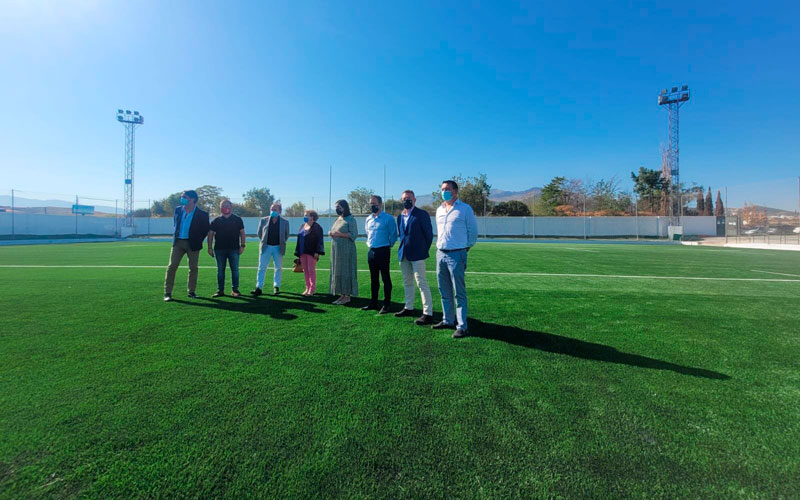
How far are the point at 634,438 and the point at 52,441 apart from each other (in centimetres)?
364

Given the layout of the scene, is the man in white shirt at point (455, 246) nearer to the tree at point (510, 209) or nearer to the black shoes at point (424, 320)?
the black shoes at point (424, 320)

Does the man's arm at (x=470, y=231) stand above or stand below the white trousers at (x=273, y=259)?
above

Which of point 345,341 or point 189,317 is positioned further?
point 189,317

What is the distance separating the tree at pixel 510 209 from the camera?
46.5 meters

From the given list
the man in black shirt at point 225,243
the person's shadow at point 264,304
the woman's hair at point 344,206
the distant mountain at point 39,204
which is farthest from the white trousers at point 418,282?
the distant mountain at point 39,204

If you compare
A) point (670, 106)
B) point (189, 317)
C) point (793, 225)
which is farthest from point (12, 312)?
point (670, 106)

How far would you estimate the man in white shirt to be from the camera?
163 inches

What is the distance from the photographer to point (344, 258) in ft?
19.5

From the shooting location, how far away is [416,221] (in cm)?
472

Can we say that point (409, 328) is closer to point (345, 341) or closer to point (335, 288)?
point (345, 341)

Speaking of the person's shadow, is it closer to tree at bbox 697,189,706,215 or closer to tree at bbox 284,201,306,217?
Answer: tree at bbox 284,201,306,217

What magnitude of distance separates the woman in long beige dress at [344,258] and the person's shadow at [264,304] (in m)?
0.49

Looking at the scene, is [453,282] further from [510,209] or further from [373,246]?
[510,209]

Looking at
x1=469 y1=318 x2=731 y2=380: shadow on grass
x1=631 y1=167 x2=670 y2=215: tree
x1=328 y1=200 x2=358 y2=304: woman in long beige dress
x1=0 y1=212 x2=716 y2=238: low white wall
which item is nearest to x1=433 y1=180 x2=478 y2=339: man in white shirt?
x1=469 y1=318 x2=731 y2=380: shadow on grass
